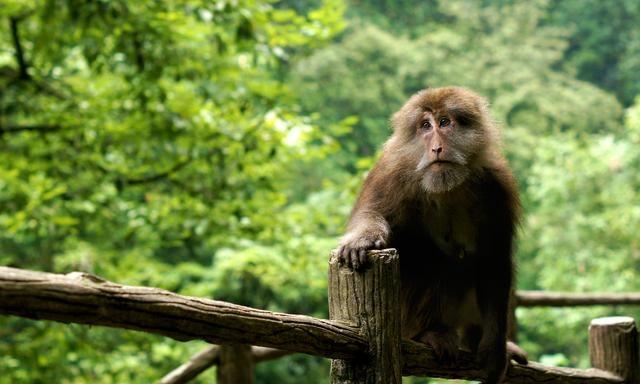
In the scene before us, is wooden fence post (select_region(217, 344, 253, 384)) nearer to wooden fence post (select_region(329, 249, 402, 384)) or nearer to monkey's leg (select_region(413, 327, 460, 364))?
monkey's leg (select_region(413, 327, 460, 364))

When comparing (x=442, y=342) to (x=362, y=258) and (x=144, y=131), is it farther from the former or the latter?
(x=144, y=131)

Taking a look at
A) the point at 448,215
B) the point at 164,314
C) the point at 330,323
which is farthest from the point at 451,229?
the point at 164,314

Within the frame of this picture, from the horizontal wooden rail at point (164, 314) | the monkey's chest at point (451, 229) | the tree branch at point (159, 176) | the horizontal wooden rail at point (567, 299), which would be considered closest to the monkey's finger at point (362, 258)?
the horizontal wooden rail at point (164, 314)

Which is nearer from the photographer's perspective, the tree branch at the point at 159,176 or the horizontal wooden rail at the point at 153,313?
the horizontal wooden rail at the point at 153,313

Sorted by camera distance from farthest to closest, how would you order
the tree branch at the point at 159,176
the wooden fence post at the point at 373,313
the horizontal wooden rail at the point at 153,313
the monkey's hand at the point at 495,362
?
the tree branch at the point at 159,176
the monkey's hand at the point at 495,362
the wooden fence post at the point at 373,313
the horizontal wooden rail at the point at 153,313

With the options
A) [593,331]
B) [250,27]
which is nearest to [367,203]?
[593,331]

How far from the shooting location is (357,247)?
2289mm

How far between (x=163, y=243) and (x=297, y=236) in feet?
3.20

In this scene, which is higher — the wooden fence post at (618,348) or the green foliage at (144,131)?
the green foliage at (144,131)

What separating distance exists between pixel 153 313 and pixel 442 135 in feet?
4.83

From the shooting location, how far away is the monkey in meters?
2.78

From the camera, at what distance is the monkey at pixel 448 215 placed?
2.78m

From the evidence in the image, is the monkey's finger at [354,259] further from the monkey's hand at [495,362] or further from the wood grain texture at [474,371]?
the monkey's hand at [495,362]

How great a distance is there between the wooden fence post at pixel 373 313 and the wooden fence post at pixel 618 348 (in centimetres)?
146
